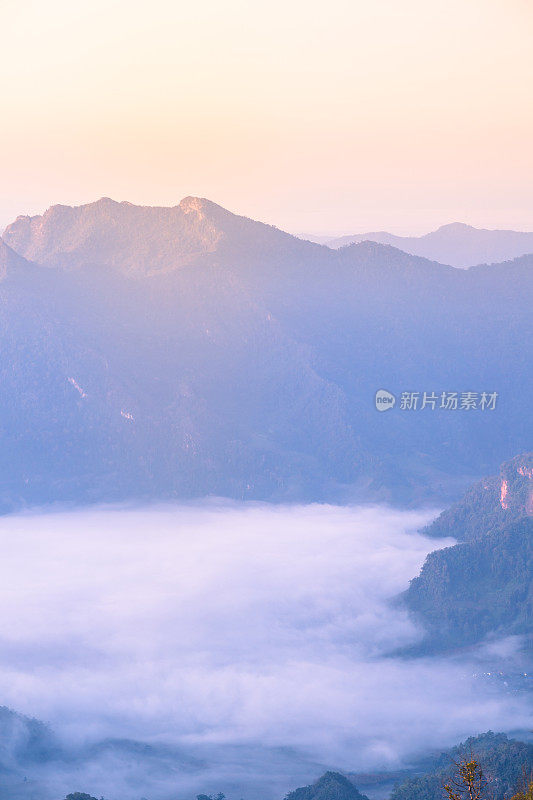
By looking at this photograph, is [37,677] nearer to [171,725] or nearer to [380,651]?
[171,725]

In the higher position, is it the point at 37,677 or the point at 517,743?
the point at 37,677

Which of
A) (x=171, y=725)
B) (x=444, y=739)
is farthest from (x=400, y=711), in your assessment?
(x=171, y=725)

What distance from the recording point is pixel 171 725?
6255 inches

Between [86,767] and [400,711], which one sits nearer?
[86,767]

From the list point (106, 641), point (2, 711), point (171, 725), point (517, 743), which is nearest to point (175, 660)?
point (106, 641)

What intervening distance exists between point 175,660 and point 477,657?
3812 centimetres

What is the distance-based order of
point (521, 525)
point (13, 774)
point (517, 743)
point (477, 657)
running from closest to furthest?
point (517, 743)
point (13, 774)
point (477, 657)
point (521, 525)

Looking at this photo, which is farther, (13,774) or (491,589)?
(491,589)

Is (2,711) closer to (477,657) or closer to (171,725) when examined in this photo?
(171,725)

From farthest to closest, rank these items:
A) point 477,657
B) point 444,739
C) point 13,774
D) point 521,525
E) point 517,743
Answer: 1. point 521,525
2. point 477,657
3. point 444,739
4. point 13,774
5. point 517,743

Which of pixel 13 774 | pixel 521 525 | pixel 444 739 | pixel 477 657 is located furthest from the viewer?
pixel 521 525

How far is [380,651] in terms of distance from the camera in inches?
7067

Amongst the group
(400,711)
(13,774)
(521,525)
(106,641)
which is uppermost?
(521,525)

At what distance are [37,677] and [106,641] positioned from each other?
1934cm
